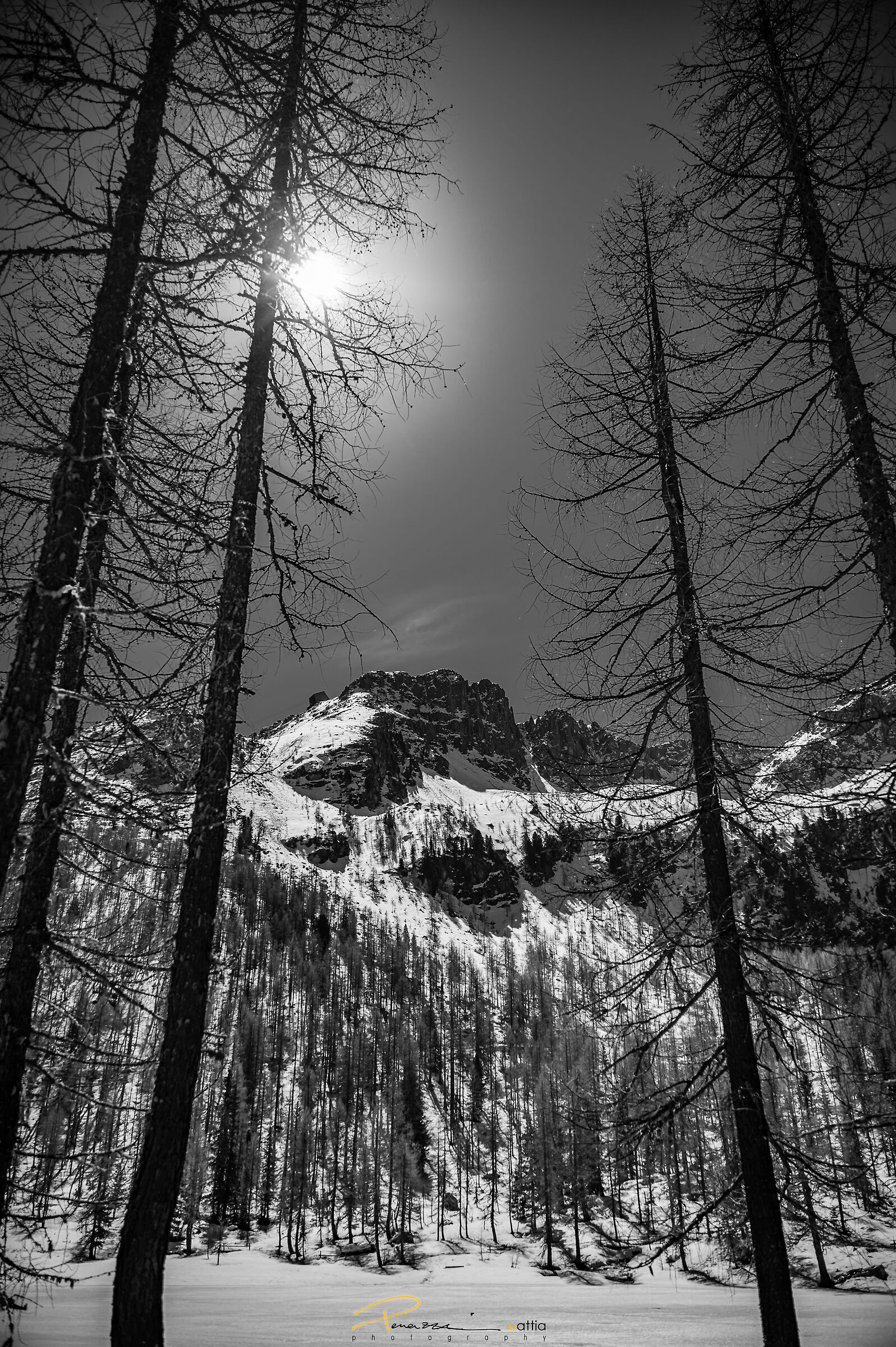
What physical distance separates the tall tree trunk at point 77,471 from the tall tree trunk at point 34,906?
1.06 metres

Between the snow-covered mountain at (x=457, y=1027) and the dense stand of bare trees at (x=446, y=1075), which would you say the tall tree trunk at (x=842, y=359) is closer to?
the snow-covered mountain at (x=457, y=1027)

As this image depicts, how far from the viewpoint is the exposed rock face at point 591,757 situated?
642cm

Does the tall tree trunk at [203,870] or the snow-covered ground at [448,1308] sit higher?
the tall tree trunk at [203,870]

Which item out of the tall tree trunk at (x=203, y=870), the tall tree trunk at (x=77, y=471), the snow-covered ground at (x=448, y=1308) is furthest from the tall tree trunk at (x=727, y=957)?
the snow-covered ground at (x=448, y=1308)

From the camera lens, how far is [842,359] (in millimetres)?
5371

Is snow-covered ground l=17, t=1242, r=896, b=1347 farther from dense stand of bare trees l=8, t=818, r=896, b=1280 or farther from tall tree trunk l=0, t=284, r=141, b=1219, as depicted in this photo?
tall tree trunk l=0, t=284, r=141, b=1219

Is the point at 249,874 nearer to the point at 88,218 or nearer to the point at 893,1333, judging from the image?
the point at 893,1333

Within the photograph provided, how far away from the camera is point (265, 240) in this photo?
494 centimetres

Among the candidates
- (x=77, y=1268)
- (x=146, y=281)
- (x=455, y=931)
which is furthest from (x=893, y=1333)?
(x=455, y=931)

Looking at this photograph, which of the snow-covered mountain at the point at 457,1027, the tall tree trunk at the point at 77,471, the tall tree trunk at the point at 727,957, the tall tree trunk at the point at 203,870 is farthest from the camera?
the snow-covered mountain at the point at 457,1027

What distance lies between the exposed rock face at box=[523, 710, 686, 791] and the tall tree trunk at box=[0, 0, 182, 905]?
156 inches

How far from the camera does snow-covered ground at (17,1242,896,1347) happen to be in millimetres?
27484

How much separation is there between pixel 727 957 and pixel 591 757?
2170 millimetres

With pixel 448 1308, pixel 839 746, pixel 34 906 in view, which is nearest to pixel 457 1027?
pixel 448 1308
